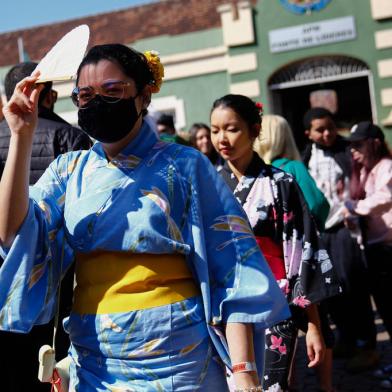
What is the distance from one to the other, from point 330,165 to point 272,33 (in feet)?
38.8

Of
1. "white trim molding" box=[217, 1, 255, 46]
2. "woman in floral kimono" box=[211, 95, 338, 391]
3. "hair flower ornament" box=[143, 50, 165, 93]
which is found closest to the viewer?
"hair flower ornament" box=[143, 50, 165, 93]

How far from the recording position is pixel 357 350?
6.03 metres

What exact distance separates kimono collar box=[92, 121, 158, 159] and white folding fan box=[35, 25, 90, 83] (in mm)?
298

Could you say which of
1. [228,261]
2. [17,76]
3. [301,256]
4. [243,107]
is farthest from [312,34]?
[228,261]

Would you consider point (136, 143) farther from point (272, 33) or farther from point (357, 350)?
point (272, 33)

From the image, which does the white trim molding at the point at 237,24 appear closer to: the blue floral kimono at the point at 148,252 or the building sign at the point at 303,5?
the building sign at the point at 303,5

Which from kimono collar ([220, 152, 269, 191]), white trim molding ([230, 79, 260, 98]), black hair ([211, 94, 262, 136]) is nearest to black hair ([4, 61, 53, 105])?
black hair ([211, 94, 262, 136])

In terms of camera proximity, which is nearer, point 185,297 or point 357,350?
point 185,297

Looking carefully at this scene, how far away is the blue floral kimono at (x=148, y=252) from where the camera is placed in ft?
7.11

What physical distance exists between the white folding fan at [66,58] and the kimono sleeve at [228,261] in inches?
18.6

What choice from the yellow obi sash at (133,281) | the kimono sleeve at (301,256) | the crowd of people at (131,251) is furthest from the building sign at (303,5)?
the yellow obi sash at (133,281)

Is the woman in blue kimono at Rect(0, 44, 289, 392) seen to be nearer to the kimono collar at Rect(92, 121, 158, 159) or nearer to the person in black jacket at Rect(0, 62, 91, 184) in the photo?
the kimono collar at Rect(92, 121, 158, 159)

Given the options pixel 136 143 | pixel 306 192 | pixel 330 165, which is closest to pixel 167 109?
pixel 330 165

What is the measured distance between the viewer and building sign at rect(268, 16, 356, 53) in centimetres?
1748
